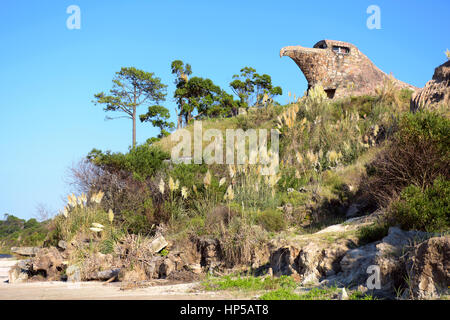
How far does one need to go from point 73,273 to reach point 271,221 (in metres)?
3.88

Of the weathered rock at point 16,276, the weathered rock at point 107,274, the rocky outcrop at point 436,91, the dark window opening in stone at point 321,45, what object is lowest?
the weathered rock at point 16,276

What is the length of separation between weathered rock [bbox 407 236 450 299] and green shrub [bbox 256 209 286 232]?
409 cm

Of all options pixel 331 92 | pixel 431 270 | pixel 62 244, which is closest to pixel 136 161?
pixel 62 244

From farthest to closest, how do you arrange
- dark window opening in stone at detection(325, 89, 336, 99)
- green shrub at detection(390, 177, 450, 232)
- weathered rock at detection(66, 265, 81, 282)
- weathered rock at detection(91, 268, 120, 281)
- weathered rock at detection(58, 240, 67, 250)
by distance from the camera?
dark window opening in stone at detection(325, 89, 336, 99) → weathered rock at detection(58, 240, 67, 250) → weathered rock at detection(66, 265, 81, 282) → weathered rock at detection(91, 268, 120, 281) → green shrub at detection(390, 177, 450, 232)

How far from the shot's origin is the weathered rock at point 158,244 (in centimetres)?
824

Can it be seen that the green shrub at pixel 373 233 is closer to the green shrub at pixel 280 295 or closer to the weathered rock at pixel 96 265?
the green shrub at pixel 280 295

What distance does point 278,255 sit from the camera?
23.0 ft

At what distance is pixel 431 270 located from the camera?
4609 millimetres

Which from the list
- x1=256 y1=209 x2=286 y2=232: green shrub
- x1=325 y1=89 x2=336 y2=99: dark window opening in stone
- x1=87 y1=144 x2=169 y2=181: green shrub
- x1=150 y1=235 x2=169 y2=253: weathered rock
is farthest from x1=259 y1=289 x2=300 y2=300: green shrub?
x1=325 y1=89 x2=336 y2=99: dark window opening in stone

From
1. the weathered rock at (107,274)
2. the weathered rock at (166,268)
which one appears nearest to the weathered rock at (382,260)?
the weathered rock at (166,268)

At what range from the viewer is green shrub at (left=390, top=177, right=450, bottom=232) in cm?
571

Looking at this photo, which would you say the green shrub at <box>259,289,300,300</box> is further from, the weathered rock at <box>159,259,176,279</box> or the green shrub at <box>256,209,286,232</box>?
the green shrub at <box>256,209,286,232</box>

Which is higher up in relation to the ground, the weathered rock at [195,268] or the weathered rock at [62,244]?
the weathered rock at [62,244]

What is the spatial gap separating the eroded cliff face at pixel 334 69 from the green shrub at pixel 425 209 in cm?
1534
